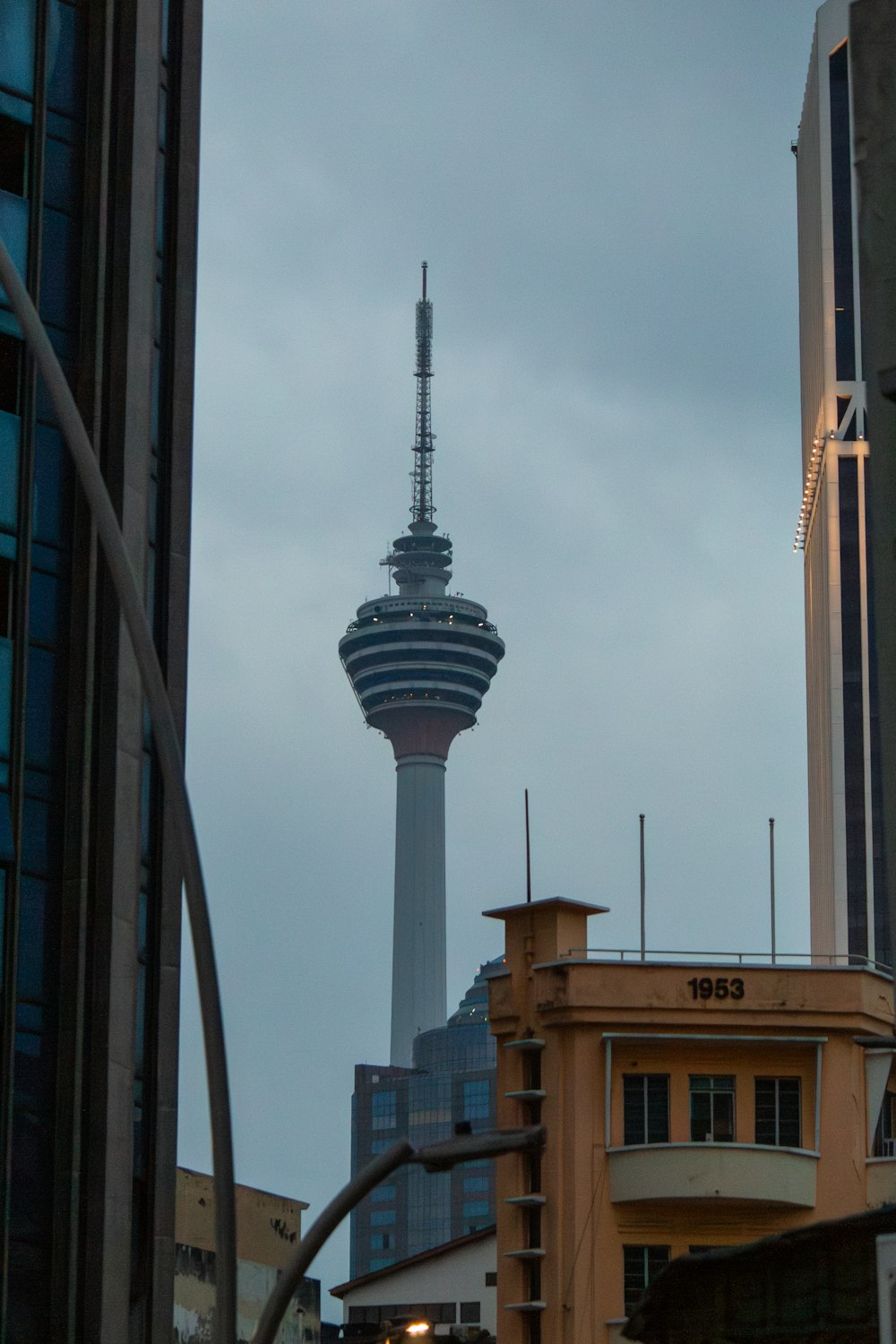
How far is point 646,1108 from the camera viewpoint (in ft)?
178

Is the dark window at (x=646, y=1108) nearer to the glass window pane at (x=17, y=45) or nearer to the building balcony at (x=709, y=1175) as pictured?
the building balcony at (x=709, y=1175)

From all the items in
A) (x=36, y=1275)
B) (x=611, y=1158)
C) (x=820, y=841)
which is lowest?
(x=36, y=1275)

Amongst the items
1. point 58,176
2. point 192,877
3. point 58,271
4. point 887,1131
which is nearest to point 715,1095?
point 887,1131

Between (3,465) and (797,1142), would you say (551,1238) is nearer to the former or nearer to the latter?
(797,1142)

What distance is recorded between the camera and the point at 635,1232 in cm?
5331

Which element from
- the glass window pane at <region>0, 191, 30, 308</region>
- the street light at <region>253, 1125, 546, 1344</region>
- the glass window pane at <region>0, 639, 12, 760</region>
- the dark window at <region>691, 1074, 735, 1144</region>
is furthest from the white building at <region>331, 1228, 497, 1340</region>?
the street light at <region>253, 1125, 546, 1344</region>

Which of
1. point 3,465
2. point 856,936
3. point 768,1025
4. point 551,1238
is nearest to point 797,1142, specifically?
point 768,1025

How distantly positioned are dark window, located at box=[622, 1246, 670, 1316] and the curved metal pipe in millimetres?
39277

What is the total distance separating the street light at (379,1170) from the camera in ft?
49.2

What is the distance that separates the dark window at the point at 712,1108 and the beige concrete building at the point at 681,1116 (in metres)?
0.04

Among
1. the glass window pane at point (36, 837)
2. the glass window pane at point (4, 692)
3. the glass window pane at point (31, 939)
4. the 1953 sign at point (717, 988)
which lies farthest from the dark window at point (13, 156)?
the 1953 sign at point (717, 988)

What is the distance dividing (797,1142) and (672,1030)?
13.6ft

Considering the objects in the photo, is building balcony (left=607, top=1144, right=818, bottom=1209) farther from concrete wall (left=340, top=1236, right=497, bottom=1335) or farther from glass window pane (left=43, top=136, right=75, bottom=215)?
concrete wall (left=340, top=1236, right=497, bottom=1335)

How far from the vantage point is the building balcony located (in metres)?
52.8
